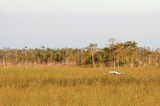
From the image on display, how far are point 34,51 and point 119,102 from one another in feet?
213

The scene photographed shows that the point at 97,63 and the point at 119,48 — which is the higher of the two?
the point at 119,48

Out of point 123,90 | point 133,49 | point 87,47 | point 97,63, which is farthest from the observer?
point 87,47

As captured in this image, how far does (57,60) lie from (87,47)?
15.8 m

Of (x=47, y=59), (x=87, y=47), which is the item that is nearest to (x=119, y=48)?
(x=87, y=47)

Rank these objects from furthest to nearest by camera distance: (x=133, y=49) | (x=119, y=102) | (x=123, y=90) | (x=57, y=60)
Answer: (x=57, y=60) < (x=133, y=49) < (x=123, y=90) < (x=119, y=102)

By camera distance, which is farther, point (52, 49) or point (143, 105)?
point (52, 49)

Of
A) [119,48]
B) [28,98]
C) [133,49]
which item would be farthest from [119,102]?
[133,49]

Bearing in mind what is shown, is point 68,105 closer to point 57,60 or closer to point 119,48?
point 119,48

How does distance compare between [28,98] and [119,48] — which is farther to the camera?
[119,48]

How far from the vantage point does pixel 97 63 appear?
151 feet

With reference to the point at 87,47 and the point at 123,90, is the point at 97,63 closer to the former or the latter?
the point at 87,47

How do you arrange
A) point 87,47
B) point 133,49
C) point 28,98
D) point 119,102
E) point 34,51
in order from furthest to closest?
point 34,51 < point 87,47 < point 133,49 < point 28,98 < point 119,102

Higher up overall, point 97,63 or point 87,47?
point 87,47

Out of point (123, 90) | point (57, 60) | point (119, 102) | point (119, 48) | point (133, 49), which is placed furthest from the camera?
point (57, 60)
